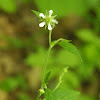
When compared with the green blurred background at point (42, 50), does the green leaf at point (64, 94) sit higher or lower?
higher

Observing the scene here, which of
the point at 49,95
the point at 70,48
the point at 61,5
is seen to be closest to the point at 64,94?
the point at 49,95

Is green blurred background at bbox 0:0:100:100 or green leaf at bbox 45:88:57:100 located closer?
green leaf at bbox 45:88:57:100

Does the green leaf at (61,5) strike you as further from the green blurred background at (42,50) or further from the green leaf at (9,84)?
the green leaf at (9,84)

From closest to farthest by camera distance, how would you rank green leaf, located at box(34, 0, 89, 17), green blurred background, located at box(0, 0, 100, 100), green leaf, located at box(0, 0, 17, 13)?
green blurred background, located at box(0, 0, 100, 100) → green leaf, located at box(34, 0, 89, 17) → green leaf, located at box(0, 0, 17, 13)

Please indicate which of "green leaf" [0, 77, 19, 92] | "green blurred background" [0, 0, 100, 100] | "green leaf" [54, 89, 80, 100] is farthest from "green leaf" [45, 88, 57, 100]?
"green leaf" [0, 77, 19, 92]

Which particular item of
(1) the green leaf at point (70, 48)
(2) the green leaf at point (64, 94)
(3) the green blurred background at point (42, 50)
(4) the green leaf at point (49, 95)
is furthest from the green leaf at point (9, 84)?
(1) the green leaf at point (70, 48)

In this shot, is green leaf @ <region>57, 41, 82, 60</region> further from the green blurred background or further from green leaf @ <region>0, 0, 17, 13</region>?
green leaf @ <region>0, 0, 17, 13</region>

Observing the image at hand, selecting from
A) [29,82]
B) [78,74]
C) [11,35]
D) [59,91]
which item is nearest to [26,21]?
[11,35]

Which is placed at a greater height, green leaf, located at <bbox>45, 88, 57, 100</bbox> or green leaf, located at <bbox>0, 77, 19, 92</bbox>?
green leaf, located at <bbox>45, 88, 57, 100</bbox>

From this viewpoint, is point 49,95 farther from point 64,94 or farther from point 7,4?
point 7,4
